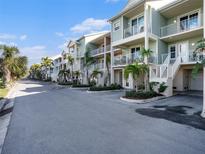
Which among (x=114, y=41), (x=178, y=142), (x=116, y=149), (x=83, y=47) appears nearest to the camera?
(x=116, y=149)

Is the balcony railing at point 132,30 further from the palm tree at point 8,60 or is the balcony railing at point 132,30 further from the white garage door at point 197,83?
the palm tree at point 8,60

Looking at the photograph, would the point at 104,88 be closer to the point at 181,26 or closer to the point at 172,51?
the point at 172,51

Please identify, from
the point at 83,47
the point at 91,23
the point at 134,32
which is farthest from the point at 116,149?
the point at 91,23

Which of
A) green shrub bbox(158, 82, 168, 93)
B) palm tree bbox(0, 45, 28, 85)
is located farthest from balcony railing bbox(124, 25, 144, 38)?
palm tree bbox(0, 45, 28, 85)

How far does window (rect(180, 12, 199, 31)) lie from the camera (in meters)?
15.2

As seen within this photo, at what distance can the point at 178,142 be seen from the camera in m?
4.82

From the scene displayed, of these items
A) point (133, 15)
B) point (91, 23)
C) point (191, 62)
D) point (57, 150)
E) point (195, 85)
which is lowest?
point (57, 150)

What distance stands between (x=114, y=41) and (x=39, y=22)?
12.0 metres

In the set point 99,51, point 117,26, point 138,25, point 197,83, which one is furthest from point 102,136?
point 99,51

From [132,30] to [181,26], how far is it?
5190mm

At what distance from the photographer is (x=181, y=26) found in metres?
16.2

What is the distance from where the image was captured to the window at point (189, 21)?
50.0ft

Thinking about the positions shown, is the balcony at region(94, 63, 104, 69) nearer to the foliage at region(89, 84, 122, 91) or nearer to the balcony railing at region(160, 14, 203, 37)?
the foliage at region(89, 84, 122, 91)

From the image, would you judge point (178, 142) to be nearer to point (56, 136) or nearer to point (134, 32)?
point (56, 136)
